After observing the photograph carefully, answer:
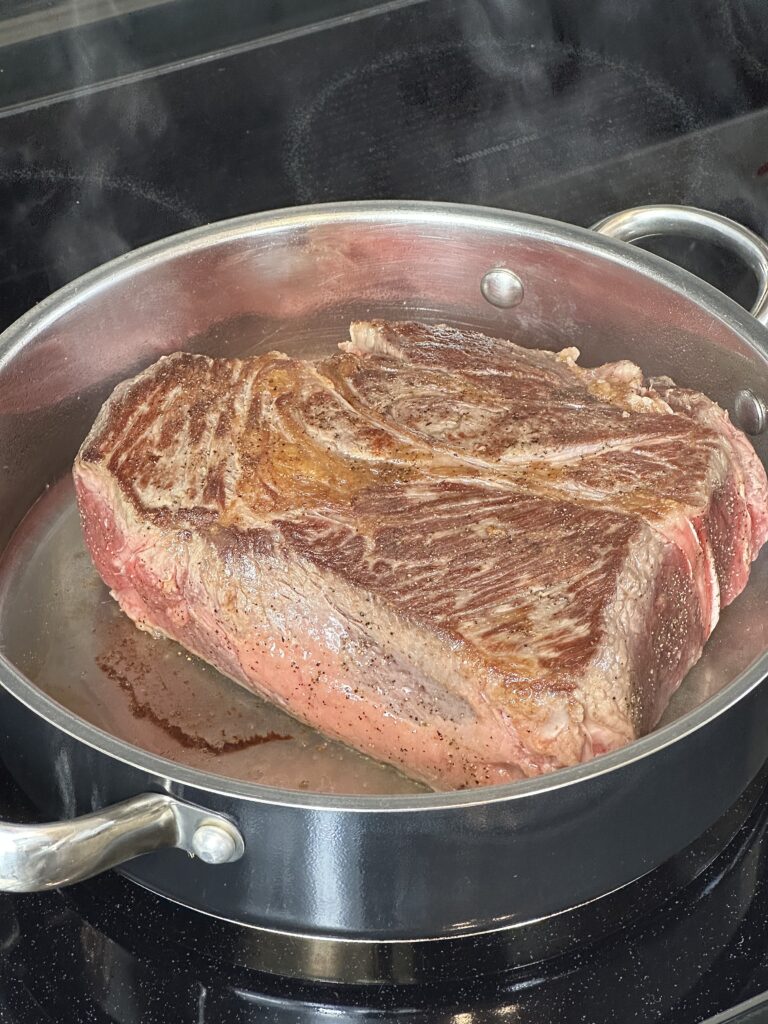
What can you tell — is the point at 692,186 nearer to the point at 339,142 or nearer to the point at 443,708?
the point at 339,142

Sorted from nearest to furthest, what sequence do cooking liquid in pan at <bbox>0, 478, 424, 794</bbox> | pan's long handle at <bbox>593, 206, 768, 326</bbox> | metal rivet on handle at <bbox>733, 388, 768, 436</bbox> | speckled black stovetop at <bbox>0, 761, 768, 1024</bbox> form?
speckled black stovetop at <bbox>0, 761, 768, 1024</bbox> < cooking liquid in pan at <bbox>0, 478, 424, 794</bbox> < metal rivet on handle at <bbox>733, 388, 768, 436</bbox> < pan's long handle at <bbox>593, 206, 768, 326</bbox>

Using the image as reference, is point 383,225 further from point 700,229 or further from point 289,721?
point 289,721

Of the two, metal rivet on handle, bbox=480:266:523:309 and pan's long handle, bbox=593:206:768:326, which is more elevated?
pan's long handle, bbox=593:206:768:326

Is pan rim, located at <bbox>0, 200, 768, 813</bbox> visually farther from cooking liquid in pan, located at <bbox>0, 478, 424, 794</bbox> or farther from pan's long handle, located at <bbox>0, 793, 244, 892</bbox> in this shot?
cooking liquid in pan, located at <bbox>0, 478, 424, 794</bbox>

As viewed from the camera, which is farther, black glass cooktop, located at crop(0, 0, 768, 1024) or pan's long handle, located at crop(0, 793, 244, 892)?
black glass cooktop, located at crop(0, 0, 768, 1024)

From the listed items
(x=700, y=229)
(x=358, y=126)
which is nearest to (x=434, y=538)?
(x=700, y=229)

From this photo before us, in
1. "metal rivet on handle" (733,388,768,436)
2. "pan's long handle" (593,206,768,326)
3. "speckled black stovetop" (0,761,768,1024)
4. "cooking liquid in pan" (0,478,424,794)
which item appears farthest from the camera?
"pan's long handle" (593,206,768,326)

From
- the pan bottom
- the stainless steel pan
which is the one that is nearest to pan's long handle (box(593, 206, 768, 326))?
the stainless steel pan

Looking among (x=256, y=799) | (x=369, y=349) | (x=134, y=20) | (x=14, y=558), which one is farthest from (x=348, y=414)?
(x=134, y=20)
